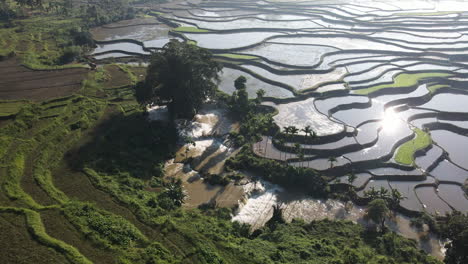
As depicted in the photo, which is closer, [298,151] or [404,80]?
[298,151]

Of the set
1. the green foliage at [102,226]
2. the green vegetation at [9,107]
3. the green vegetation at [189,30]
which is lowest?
the green foliage at [102,226]

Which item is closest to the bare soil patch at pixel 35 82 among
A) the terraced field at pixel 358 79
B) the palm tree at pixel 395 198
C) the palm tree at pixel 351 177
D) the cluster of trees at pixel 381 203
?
the terraced field at pixel 358 79

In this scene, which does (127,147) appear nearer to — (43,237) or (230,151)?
(230,151)

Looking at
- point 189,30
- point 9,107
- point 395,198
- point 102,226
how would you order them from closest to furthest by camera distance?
point 102,226, point 395,198, point 9,107, point 189,30

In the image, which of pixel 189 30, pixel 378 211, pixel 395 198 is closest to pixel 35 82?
pixel 189 30

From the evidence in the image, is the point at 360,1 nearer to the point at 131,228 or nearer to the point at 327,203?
the point at 327,203

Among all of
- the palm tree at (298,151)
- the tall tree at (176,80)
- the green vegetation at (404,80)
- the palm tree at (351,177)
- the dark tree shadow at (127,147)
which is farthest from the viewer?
the green vegetation at (404,80)

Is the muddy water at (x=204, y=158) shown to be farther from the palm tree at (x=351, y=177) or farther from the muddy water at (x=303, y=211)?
the palm tree at (x=351, y=177)
